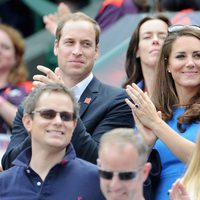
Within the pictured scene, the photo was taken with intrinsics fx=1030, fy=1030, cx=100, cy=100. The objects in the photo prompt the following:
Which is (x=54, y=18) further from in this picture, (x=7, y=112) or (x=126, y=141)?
(x=126, y=141)

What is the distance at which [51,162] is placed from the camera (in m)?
6.57

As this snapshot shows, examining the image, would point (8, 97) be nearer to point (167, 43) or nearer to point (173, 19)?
Answer: point (167, 43)

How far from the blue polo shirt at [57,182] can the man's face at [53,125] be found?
5.6 inches

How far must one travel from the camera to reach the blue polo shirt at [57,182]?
6.45 meters

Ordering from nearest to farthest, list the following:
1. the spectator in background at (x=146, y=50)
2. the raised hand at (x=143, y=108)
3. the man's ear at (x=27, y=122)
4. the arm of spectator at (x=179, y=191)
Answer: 1. the arm of spectator at (x=179, y=191)
2. the man's ear at (x=27, y=122)
3. the raised hand at (x=143, y=108)
4. the spectator in background at (x=146, y=50)

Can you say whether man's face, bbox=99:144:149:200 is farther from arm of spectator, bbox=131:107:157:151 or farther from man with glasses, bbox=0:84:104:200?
arm of spectator, bbox=131:107:157:151

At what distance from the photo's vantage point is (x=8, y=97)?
838cm

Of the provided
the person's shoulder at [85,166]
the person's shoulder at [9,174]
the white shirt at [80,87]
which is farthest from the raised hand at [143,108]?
the person's shoulder at [9,174]

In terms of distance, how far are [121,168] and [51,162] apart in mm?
954

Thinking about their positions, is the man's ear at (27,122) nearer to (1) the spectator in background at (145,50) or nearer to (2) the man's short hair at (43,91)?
(2) the man's short hair at (43,91)

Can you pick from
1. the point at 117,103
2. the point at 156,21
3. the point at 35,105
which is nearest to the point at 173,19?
the point at 156,21

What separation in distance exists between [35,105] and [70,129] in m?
0.28

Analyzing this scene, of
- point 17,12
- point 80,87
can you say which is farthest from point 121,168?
point 17,12

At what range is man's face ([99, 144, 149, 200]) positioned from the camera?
225 inches
